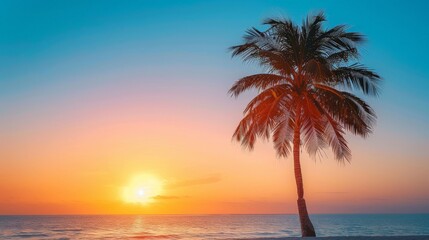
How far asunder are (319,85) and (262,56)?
2.90 meters

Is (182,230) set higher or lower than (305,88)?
lower

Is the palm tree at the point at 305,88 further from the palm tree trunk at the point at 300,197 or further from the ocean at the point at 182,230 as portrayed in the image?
the ocean at the point at 182,230

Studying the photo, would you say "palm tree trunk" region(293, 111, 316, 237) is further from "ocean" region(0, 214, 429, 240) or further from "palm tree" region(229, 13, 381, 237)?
"ocean" region(0, 214, 429, 240)

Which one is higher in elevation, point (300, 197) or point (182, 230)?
point (300, 197)

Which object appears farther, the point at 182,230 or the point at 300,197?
the point at 182,230

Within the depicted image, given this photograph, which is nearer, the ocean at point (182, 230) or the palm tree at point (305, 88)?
the palm tree at point (305, 88)

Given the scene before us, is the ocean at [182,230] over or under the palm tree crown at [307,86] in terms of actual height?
under

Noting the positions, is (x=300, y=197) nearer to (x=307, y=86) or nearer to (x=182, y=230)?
(x=307, y=86)

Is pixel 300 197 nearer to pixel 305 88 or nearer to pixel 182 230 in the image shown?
pixel 305 88

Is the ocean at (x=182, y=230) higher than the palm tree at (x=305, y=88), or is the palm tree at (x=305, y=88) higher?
the palm tree at (x=305, y=88)

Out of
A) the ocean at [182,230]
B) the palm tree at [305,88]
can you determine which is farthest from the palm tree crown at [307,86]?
the ocean at [182,230]

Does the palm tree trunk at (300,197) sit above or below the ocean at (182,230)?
above

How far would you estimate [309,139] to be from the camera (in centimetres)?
2052

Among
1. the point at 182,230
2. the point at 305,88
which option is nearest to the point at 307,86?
the point at 305,88
